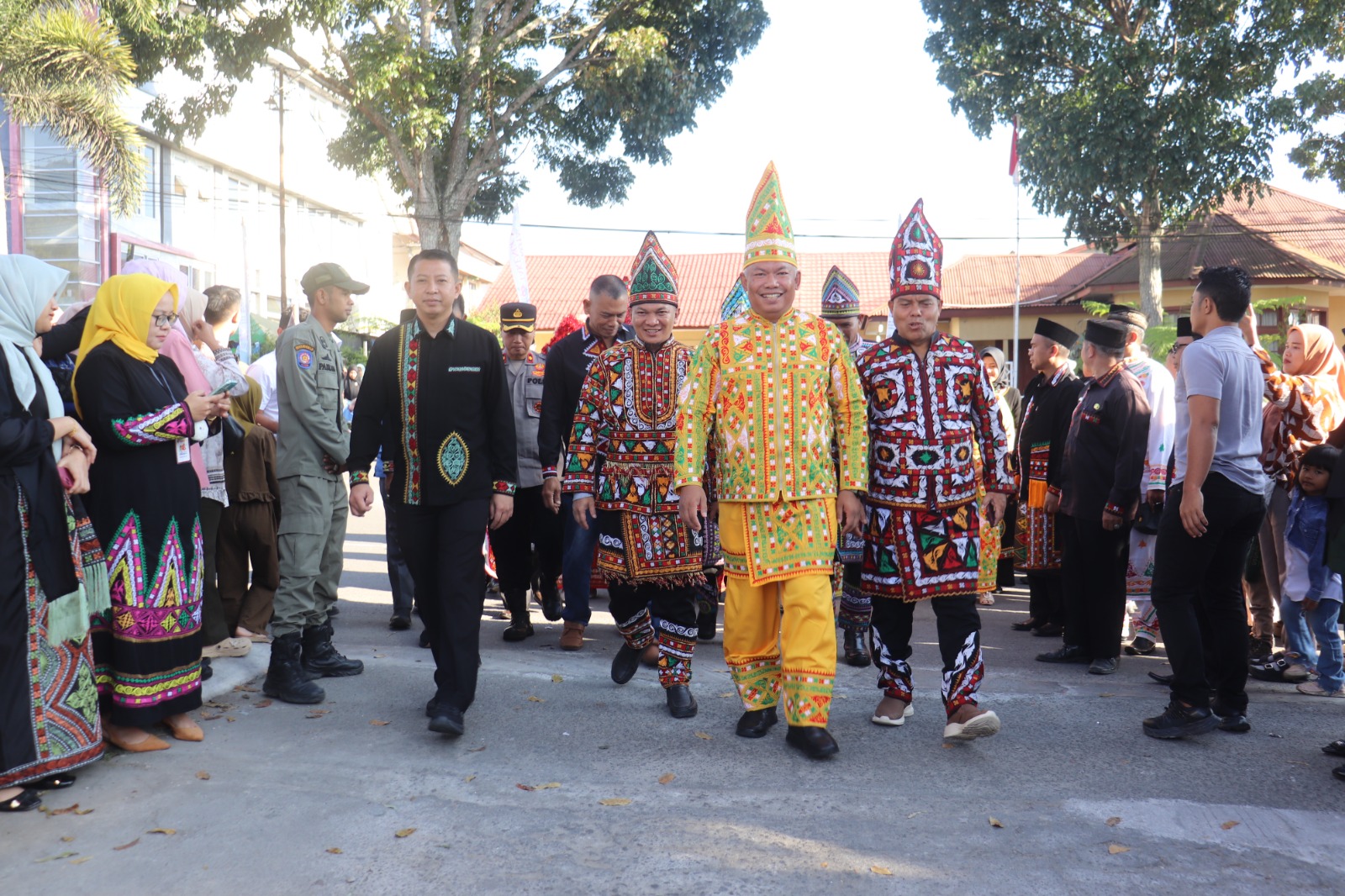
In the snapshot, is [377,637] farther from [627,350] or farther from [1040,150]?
[1040,150]

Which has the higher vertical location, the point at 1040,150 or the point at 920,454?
the point at 1040,150

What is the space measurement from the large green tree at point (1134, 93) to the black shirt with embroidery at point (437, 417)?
1994 cm

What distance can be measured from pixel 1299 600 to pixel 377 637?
5.50 meters

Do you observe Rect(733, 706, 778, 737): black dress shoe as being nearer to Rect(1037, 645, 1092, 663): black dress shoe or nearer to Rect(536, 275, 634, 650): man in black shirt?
Rect(536, 275, 634, 650): man in black shirt

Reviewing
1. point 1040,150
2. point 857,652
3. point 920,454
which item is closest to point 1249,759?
point 920,454

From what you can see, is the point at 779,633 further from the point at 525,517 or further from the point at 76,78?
the point at 76,78

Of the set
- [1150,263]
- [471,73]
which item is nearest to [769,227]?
[471,73]

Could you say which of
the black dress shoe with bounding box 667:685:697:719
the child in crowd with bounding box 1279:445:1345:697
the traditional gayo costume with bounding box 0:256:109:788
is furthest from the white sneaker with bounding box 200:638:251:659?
the child in crowd with bounding box 1279:445:1345:697

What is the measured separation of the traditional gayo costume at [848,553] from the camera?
19.2 ft

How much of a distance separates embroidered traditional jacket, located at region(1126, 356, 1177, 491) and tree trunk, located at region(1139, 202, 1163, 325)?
18.6 metres

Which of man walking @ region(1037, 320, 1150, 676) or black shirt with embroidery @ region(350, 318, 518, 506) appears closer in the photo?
black shirt with embroidery @ region(350, 318, 518, 506)

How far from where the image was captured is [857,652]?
6531 mm

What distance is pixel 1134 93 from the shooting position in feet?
70.7

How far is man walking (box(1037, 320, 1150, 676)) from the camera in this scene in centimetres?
633
